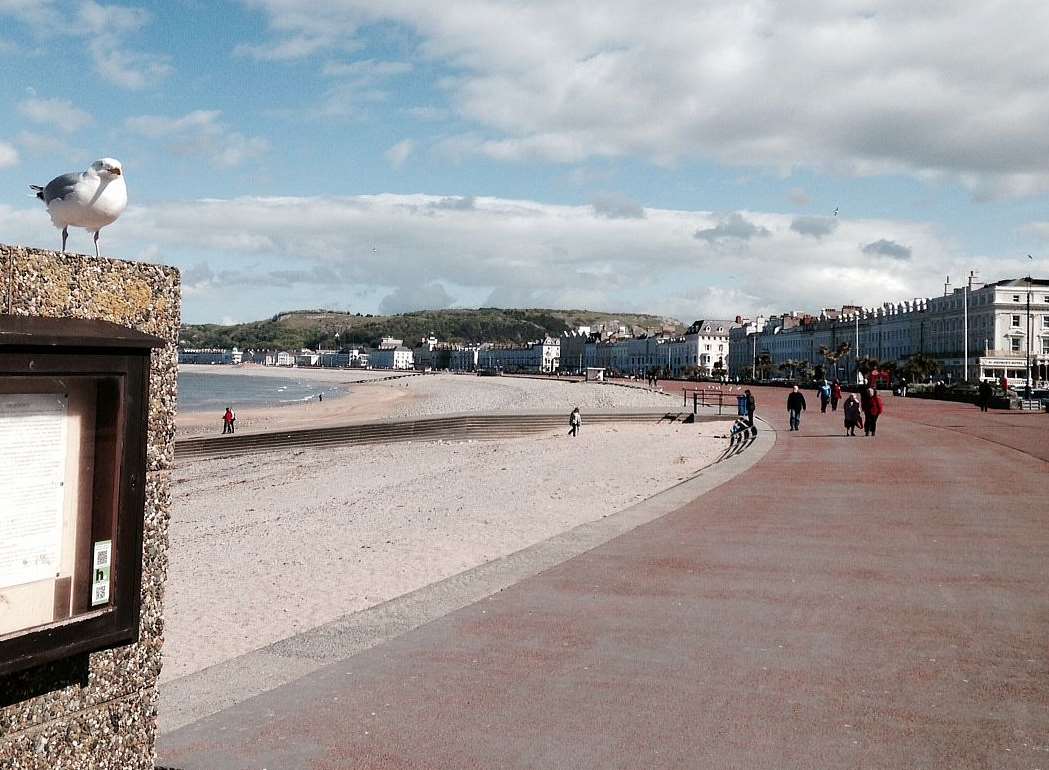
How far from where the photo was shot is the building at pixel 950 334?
90.1m

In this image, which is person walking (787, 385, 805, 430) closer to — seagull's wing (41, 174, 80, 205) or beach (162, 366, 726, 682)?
beach (162, 366, 726, 682)

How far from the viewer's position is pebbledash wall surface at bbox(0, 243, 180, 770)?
2686mm

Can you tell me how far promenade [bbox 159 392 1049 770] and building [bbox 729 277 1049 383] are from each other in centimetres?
6734

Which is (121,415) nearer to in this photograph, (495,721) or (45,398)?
(45,398)

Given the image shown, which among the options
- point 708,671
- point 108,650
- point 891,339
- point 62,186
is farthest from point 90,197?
point 891,339

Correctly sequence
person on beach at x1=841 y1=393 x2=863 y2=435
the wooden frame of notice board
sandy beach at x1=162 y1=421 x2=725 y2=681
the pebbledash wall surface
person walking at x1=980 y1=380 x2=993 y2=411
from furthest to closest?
person walking at x1=980 y1=380 x2=993 y2=411 → person on beach at x1=841 y1=393 x2=863 y2=435 → sandy beach at x1=162 y1=421 x2=725 y2=681 → the pebbledash wall surface → the wooden frame of notice board

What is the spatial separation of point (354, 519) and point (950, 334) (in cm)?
10300

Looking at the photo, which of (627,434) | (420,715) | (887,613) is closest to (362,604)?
(420,715)

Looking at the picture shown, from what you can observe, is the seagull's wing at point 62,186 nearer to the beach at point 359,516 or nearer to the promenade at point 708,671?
the promenade at point 708,671

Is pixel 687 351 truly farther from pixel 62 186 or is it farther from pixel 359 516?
pixel 62 186

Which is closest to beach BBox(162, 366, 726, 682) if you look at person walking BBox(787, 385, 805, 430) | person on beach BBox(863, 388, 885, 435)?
person walking BBox(787, 385, 805, 430)

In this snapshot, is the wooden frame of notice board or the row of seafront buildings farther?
the row of seafront buildings

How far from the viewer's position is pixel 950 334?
102938 millimetres

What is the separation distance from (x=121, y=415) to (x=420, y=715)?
2358 millimetres
